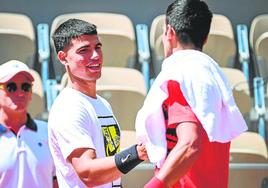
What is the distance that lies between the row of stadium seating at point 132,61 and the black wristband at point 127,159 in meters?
1.82

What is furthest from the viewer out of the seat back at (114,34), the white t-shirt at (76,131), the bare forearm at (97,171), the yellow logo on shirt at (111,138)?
the seat back at (114,34)

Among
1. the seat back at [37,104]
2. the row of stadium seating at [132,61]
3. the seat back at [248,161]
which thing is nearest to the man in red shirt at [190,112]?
the seat back at [248,161]

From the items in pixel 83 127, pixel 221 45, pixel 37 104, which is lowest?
pixel 37 104

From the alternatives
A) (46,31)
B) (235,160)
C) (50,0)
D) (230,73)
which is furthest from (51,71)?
(235,160)

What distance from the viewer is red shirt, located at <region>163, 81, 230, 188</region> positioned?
2.25m

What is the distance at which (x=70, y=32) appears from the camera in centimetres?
286

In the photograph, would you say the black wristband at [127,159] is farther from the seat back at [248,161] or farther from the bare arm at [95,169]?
the seat back at [248,161]

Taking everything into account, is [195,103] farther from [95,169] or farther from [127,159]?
[95,169]

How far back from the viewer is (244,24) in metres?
6.15

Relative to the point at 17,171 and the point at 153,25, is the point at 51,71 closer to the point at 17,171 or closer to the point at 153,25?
the point at 153,25

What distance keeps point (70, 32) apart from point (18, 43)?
2410 millimetres

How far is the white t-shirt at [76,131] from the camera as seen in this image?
8.54 feet

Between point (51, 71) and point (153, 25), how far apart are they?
2.85ft

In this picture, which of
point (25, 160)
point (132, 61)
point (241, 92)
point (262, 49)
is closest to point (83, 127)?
point (25, 160)
